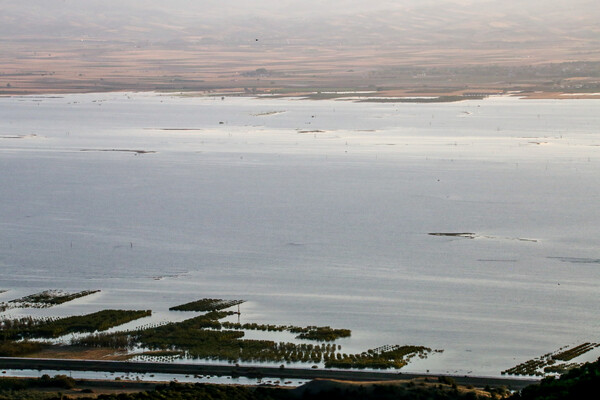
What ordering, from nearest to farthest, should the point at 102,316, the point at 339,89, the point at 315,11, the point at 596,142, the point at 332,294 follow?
1. the point at 102,316
2. the point at 332,294
3. the point at 596,142
4. the point at 339,89
5. the point at 315,11

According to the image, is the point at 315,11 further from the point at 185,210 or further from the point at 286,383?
the point at 286,383

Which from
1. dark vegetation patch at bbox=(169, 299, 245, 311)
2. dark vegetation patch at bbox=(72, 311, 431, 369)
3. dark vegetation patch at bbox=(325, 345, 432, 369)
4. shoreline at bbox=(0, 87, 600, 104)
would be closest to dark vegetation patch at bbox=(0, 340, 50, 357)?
dark vegetation patch at bbox=(72, 311, 431, 369)

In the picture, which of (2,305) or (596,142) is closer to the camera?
(2,305)

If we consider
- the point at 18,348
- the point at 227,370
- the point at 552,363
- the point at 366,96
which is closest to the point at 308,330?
the point at 227,370

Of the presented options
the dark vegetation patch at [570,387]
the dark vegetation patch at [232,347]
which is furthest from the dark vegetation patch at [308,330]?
the dark vegetation patch at [570,387]

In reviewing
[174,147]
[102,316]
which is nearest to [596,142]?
[174,147]

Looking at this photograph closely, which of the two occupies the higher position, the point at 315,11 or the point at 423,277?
the point at 315,11

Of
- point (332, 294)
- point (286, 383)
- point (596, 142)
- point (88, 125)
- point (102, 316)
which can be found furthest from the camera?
point (88, 125)

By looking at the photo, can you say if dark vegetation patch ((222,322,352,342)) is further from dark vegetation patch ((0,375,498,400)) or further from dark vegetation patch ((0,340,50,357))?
dark vegetation patch ((0,340,50,357))
